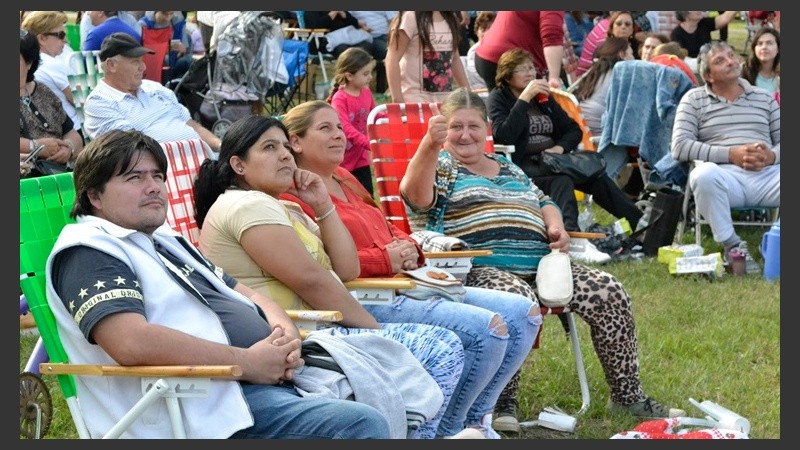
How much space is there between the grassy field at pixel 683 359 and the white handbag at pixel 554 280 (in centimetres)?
55

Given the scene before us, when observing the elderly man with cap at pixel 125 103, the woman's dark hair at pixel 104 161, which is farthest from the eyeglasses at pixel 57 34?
the woman's dark hair at pixel 104 161

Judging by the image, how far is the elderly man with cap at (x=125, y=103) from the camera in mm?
7348

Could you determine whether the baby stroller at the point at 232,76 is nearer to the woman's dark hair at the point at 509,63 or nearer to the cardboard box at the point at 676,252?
the woman's dark hair at the point at 509,63

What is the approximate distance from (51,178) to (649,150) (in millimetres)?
6205

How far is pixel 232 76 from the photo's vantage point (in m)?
11.9

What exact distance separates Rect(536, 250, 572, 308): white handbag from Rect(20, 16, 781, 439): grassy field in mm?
549

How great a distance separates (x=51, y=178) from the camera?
4035 mm

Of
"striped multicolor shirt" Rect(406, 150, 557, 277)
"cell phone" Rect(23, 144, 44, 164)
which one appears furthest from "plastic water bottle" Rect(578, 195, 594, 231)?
A: "cell phone" Rect(23, 144, 44, 164)

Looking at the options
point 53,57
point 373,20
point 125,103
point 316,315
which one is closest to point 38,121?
point 125,103

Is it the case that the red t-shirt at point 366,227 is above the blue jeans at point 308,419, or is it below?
above

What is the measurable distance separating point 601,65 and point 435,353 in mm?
6662

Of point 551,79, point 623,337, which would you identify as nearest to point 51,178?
point 623,337

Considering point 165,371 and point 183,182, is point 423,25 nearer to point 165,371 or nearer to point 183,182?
point 183,182

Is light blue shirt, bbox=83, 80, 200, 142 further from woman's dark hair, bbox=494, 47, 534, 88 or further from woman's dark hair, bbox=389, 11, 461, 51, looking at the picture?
woman's dark hair, bbox=494, 47, 534, 88
